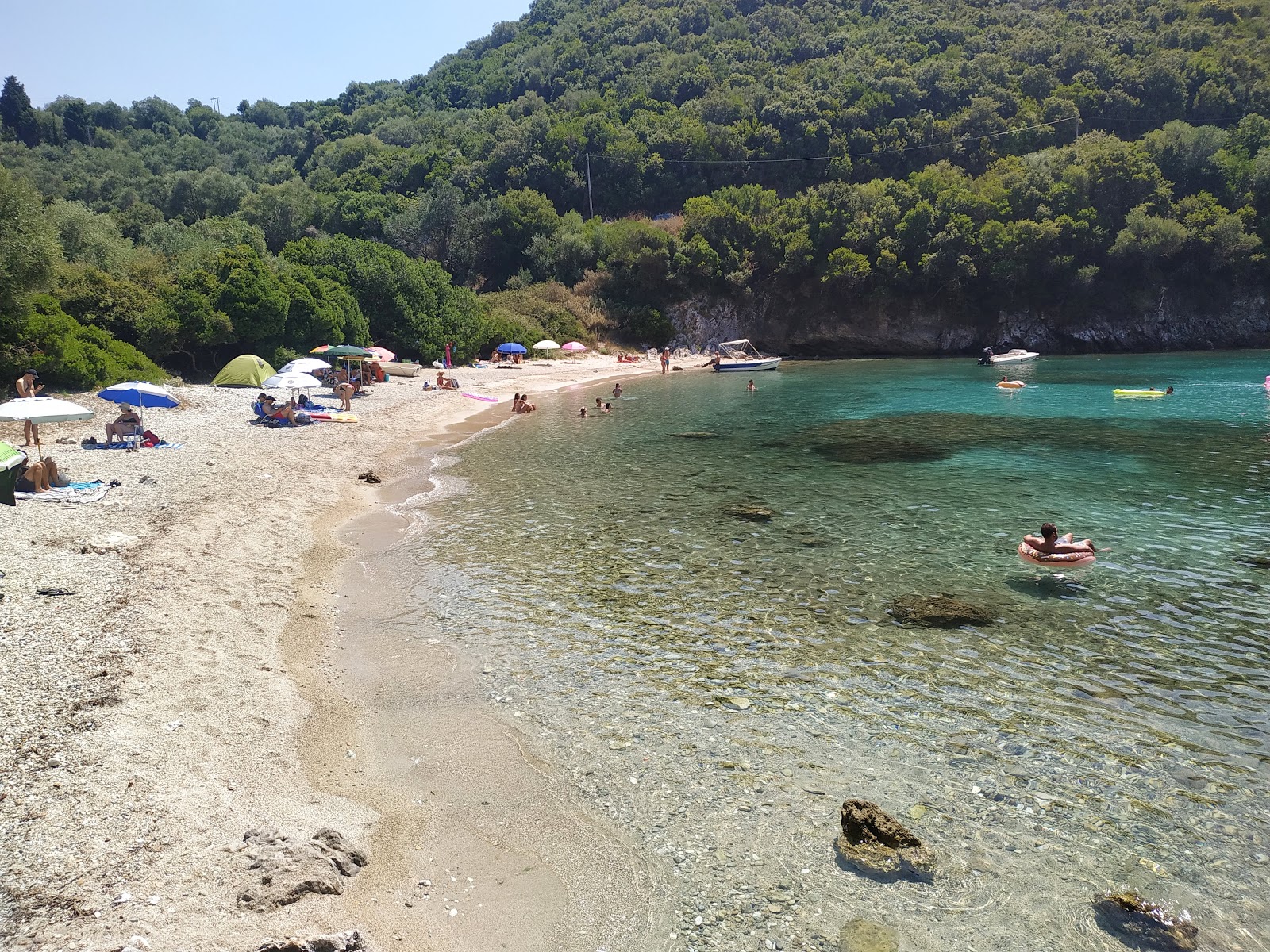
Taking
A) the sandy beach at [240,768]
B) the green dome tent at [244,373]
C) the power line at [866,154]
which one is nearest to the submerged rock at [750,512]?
the sandy beach at [240,768]

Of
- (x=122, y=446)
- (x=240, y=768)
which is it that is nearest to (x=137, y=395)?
(x=122, y=446)

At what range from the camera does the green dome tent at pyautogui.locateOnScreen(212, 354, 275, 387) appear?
32000mm

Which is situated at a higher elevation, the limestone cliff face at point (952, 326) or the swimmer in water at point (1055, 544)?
the limestone cliff face at point (952, 326)

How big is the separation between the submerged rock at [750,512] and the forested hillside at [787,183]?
1299 inches

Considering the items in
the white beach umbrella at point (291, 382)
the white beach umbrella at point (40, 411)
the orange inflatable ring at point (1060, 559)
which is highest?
the white beach umbrella at point (291, 382)

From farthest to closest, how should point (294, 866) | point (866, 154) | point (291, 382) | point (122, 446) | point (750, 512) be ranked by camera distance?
point (866, 154)
point (291, 382)
point (122, 446)
point (750, 512)
point (294, 866)

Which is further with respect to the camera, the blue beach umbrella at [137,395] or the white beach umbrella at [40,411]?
the blue beach umbrella at [137,395]

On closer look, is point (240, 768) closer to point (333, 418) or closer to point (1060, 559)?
point (1060, 559)

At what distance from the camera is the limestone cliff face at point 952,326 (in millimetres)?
73188

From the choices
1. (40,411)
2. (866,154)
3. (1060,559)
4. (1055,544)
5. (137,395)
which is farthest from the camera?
(866,154)

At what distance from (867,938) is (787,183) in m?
89.9

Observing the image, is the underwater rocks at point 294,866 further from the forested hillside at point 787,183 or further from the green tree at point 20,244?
the forested hillside at point 787,183

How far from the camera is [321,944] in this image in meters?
5.25

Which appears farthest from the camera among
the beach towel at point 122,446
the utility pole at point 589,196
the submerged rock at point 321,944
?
the utility pole at point 589,196
